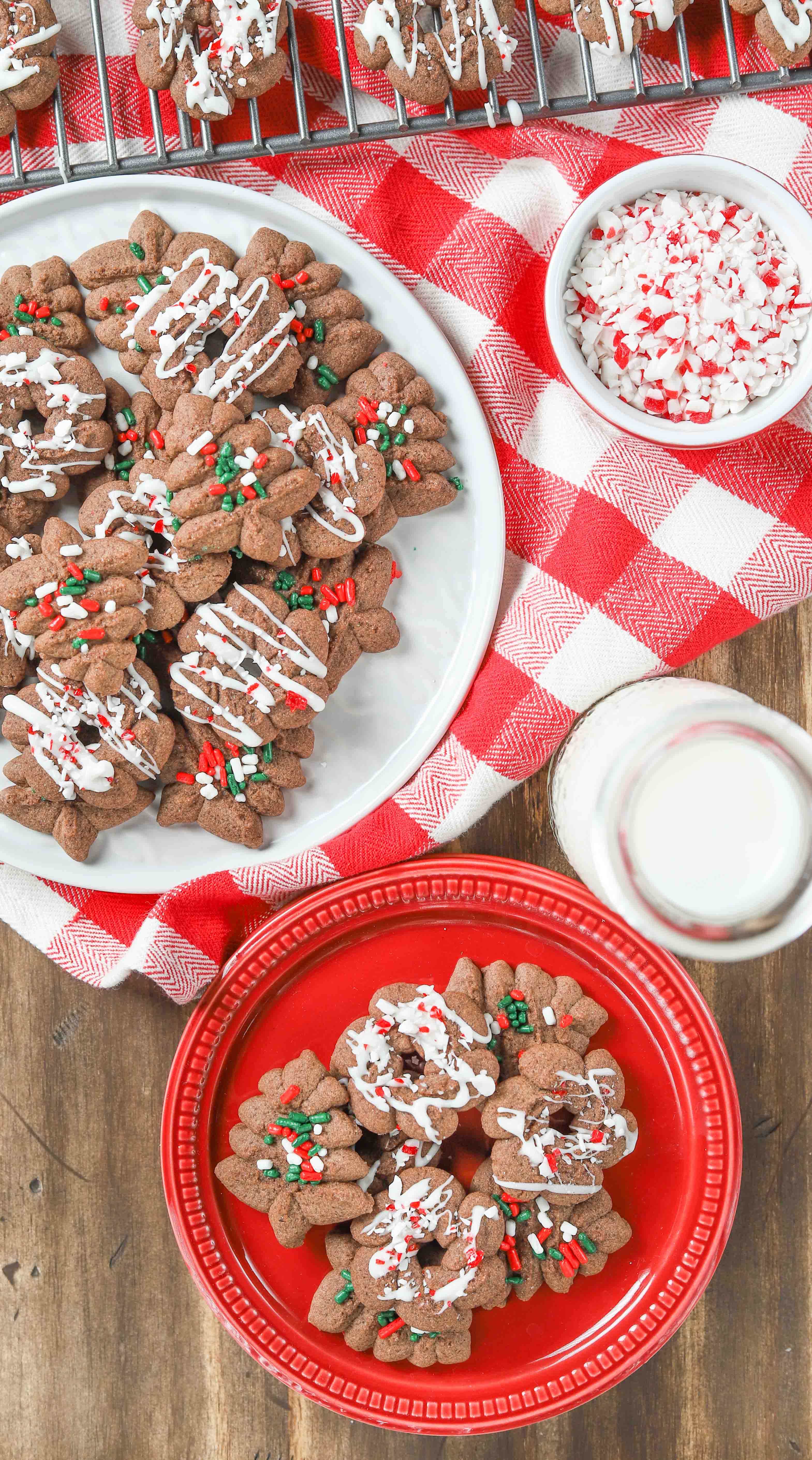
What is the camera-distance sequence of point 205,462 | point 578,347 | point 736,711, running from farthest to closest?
point 578,347 < point 205,462 < point 736,711

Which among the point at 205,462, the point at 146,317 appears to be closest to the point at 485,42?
the point at 146,317

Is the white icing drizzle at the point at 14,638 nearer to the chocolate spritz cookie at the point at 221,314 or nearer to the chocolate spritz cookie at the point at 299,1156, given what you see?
the chocolate spritz cookie at the point at 221,314

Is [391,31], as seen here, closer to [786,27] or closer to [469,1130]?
[786,27]

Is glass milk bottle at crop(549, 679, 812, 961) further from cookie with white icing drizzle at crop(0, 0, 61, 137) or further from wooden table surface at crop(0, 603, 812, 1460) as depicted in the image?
cookie with white icing drizzle at crop(0, 0, 61, 137)

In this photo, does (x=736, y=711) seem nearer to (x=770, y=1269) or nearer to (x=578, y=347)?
(x=578, y=347)

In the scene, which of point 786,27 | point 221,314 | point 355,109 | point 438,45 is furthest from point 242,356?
point 786,27

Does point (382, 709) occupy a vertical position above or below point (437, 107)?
below
